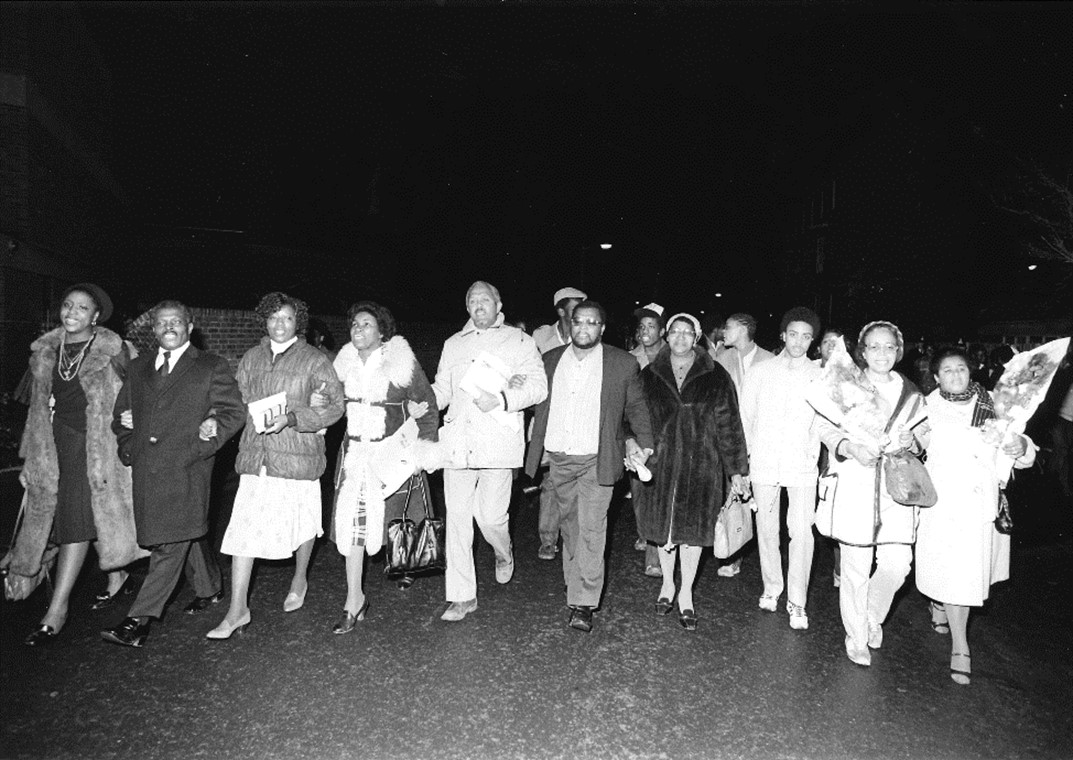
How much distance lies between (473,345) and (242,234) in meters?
18.7

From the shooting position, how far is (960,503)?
4082 millimetres

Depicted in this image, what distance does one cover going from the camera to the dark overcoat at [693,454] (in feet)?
15.6

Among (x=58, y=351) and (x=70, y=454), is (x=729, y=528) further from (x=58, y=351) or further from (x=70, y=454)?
(x=58, y=351)

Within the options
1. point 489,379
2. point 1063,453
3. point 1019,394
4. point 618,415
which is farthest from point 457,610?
point 1063,453

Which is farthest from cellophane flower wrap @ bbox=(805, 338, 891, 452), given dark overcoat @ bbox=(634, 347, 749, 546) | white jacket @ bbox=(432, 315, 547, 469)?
white jacket @ bbox=(432, 315, 547, 469)

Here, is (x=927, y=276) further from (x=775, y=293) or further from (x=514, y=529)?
(x=514, y=529)

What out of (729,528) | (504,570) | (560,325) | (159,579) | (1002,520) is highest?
(560,325)

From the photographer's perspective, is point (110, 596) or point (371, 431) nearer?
point (371, 431)

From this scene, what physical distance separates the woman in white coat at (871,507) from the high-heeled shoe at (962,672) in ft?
1.33

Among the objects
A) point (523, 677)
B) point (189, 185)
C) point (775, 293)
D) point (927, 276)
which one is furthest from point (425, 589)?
point (775, 293)

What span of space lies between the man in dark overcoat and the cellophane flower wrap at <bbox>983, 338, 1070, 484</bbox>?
4448mm

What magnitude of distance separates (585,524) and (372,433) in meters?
1.53

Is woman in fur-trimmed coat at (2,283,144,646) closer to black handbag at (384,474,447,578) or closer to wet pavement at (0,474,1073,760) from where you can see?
wet pavement at (0,474,1073,760)

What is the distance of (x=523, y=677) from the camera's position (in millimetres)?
3883
